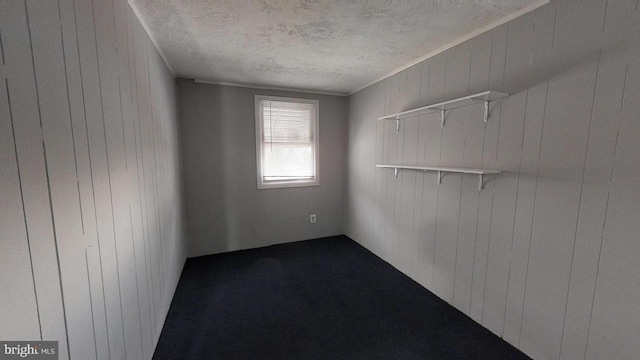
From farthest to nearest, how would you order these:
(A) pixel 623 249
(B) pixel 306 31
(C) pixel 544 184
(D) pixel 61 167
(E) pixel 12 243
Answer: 1. (B) pixel 306 31
2. (C) pixel 544 184
3. (A) pixel 623 249
4. (D) pixel 61 167
5. (E) pixel 12 243

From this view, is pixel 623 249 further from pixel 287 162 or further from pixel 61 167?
pixel 287 162

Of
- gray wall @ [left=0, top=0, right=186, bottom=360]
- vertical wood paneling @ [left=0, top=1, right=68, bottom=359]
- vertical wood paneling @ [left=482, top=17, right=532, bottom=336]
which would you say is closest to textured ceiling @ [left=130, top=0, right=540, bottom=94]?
vertical wood paneling @ [left=482, top=17, right=532, bottom=336]

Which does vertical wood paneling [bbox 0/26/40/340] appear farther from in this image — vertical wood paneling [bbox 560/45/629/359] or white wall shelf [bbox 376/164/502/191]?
vertical wood paneling [bbox 560/45/629/359]

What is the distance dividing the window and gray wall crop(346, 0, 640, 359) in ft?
5.41

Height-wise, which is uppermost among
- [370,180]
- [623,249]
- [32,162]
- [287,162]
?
[32,162]

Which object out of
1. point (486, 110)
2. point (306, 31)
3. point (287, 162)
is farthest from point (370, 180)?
point (306, 31)

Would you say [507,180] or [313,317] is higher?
[507,180]

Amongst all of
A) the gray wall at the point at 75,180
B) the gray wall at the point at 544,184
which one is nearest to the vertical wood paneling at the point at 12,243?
the gray wall at the point at 75,180

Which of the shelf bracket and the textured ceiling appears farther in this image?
the shelf bracket

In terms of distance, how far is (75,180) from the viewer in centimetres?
86

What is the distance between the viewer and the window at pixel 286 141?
340 centimetres

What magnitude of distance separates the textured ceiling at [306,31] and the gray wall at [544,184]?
0.97 ft

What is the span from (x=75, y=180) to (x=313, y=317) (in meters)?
1.86

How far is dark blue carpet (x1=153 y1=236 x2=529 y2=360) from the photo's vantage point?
1703 millimetres
